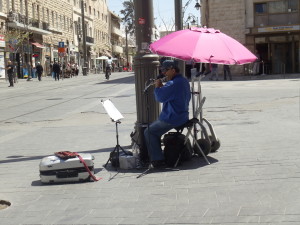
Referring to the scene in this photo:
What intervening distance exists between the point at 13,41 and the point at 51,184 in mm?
36118

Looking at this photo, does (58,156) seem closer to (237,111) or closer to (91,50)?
(237,111)

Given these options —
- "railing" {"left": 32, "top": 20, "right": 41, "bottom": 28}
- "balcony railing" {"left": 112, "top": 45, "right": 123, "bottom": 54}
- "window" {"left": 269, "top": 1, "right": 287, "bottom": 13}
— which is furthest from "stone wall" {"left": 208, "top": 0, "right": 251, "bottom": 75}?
"balcony railing" {"left": 112, "top": 45, "right": 123, "bottom": 54}

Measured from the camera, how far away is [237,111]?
13.0 meters

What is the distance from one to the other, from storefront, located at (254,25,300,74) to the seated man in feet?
106

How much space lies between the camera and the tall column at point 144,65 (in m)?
6.97

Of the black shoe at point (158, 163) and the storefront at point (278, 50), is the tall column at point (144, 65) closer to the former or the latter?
the black shoe at point (158, 163)

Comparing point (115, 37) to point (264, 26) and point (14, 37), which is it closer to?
point (14, 37)

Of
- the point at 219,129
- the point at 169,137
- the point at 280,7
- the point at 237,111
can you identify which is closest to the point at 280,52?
the point at 280,7

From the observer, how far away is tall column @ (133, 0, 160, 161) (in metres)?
6.97

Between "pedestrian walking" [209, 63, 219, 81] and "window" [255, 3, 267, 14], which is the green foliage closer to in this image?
"pedestrian walking" [209, 63, 219, 81]

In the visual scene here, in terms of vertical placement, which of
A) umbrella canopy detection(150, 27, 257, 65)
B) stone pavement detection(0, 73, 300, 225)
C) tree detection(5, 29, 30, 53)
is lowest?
stone pavement detection(0, 73, 300, 225)

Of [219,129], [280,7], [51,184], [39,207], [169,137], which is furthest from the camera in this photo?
[280,7]

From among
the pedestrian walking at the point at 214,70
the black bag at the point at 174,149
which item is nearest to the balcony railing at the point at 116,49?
the pedestrian walking at the point at 214,70

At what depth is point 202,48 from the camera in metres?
6.43
